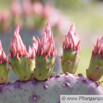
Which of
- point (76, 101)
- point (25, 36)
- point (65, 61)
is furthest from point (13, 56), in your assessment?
point (25, 36)

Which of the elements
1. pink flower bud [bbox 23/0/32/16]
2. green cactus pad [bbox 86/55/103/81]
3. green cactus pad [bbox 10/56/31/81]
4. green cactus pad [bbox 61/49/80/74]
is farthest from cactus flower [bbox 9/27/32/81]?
pink flower bud [bbox 23/0/32/16]

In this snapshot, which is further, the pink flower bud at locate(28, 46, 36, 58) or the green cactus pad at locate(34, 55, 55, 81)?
the pink flower bud at locate(28, 46, 36, 58)

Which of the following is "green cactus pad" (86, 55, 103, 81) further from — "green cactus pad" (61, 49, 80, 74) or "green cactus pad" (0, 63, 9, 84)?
"green cactus pad" (0, 63, 9, 84)

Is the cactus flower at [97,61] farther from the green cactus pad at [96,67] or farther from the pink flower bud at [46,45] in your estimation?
the pink flower bud at [46,45]

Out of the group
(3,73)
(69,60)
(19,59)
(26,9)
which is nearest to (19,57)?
(19,59)

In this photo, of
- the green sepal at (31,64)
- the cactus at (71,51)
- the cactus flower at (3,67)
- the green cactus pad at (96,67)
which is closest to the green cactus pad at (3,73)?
the cactus flower at (3,67)

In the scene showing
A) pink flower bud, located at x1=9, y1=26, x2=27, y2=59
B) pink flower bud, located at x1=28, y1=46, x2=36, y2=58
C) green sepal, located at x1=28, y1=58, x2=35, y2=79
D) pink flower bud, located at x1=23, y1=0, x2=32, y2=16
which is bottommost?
pink flower bud, located at x1=23, y1=0, x2=32, y2=16
